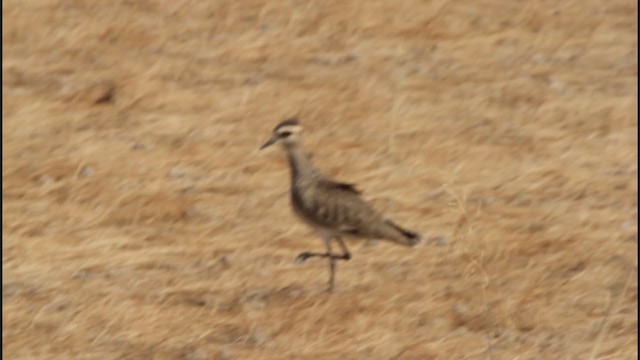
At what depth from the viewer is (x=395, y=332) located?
898 cm

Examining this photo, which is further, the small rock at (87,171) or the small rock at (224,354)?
the small rock at (87,171)

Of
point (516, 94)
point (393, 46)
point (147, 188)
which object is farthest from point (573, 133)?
point (147, 188)

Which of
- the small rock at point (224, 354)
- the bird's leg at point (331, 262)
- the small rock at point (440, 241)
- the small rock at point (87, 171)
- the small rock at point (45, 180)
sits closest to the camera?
the small rock at point (224, 354)

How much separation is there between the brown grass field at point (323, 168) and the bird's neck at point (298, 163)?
0.59 metres

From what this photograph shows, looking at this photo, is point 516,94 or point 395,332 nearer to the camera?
point 395,332

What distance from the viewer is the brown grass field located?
357 inches

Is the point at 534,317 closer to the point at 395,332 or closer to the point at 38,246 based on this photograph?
the point at 395,332

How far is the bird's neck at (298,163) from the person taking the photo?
9.59m

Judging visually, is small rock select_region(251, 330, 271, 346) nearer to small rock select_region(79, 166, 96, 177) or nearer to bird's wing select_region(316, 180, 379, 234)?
bird's wing select_region(316, 180, 379, 234)

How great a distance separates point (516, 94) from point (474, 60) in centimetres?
Result: 78

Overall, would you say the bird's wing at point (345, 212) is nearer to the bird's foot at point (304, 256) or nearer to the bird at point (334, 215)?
the bird at point (334, 215)

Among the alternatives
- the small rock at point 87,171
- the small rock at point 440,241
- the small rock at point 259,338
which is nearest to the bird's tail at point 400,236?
the small rock at point 259,338

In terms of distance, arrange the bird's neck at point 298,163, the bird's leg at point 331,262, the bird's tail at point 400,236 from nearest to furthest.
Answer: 1. the bird's tail at point 400,236
2. the bird's leg at point 331,262
3. the bird's neck at point 298,163

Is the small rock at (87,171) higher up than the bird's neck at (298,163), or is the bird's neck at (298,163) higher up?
the bird's neck at (298,163)
